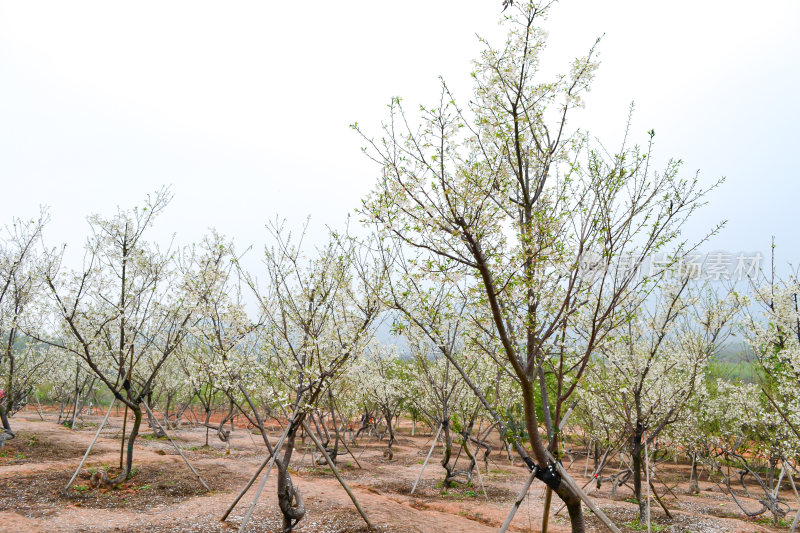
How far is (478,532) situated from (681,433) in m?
9.44

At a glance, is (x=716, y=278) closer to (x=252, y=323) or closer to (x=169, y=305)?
(x=252, y=323)

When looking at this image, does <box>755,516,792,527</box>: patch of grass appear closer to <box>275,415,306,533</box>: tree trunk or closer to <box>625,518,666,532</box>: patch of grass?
<box>625,518,666,532</box>: patch of grass

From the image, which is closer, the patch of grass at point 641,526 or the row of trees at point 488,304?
the row of trees at point 488,304

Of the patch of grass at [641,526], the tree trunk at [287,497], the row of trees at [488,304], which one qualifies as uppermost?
the row of trees at [488,304]

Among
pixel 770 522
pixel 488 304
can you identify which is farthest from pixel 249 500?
pixel 770 522

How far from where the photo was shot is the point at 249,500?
10875 millimetres

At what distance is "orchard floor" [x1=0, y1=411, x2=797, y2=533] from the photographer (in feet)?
30.1

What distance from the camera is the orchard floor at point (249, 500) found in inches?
361

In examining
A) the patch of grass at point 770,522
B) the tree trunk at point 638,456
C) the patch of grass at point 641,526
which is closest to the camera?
the patch of grass at point 641,526

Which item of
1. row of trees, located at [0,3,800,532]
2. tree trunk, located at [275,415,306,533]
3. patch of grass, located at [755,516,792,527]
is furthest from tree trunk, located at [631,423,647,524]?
tree trunk, located at [275,415,306,533]

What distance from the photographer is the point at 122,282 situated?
454 inches

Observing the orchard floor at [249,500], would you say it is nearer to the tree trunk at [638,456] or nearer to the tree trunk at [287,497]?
the tree trunk at [638,456]

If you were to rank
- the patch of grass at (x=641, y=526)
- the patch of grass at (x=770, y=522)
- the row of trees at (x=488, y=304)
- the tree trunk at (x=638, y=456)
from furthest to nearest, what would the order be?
the patch of grass at (x=770, y=522), the tree trunk at (x=638, y=456), the patch of grass at (x=641, y=526), the row of trees at (x=488, y=304)

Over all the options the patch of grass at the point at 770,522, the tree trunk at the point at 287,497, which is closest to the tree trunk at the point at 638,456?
the patch of grass at the point at 770,522
